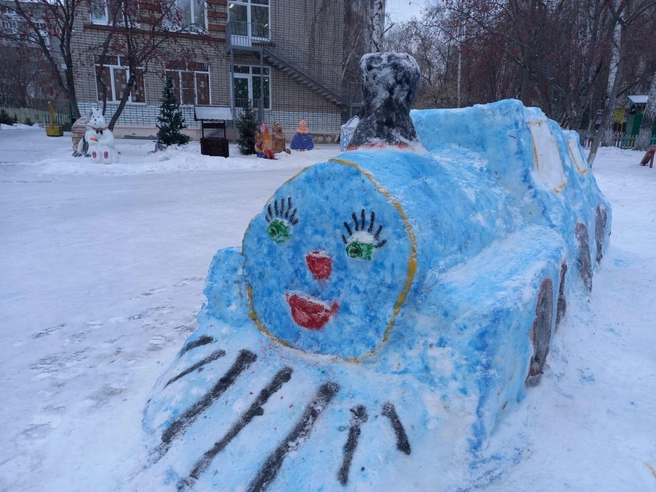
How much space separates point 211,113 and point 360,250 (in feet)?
50.3

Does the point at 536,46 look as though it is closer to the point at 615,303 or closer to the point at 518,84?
the point at 518,84

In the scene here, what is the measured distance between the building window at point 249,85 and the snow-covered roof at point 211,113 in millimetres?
4750

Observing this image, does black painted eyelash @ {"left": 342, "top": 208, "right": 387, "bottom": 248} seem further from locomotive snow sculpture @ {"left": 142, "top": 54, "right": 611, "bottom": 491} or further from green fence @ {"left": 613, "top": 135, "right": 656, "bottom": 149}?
green fence @ {"left": 613, "top": 135, "right": 656, "bottom": 149}

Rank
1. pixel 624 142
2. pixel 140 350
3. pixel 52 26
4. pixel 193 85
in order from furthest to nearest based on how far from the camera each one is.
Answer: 1. pixel 193 85
2. pixel 624 142
3. pixel 52 26
4. pixel 140 350

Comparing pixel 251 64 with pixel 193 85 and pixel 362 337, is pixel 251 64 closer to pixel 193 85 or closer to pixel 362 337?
pixel 193 85

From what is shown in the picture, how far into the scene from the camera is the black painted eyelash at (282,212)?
7.59 ft

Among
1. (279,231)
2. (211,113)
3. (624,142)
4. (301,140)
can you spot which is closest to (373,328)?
(279,231)

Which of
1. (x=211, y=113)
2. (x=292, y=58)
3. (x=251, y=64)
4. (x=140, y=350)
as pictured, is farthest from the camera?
(x=292, y=58)

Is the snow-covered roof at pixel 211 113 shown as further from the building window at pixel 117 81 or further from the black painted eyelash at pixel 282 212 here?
the black painted eyelash at pixel 282 212

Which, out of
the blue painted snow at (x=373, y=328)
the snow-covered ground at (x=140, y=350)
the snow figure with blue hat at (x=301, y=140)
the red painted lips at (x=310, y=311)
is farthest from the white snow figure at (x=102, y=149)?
the red painted lips at (x=310, y=311)

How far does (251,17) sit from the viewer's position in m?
21.0

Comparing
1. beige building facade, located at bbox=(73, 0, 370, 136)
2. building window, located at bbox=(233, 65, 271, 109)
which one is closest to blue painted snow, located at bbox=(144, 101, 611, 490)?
beige building facade, located at bbox=(73, 0, 370, 136)

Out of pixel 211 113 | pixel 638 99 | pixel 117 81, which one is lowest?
Answer: pixel 211 113

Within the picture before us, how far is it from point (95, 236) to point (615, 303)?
18.1 feet
